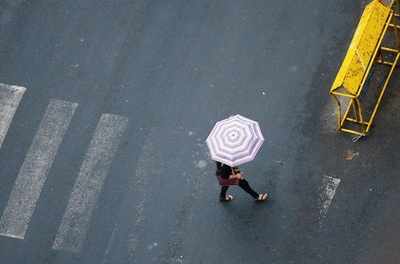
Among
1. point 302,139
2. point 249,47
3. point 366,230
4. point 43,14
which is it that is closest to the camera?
point 366,230

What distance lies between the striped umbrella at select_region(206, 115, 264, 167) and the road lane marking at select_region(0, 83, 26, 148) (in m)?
4.20

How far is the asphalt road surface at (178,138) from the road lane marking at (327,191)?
17 millimetres

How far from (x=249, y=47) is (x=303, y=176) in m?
2.71

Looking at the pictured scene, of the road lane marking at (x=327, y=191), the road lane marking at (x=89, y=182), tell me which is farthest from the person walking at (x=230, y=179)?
the road lane marking at (x=89, y=182)

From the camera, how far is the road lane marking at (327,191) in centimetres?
1336

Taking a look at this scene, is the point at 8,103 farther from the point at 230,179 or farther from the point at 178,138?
the point at 230,179

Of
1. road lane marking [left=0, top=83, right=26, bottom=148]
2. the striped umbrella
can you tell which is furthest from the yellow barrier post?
road lane marking [left=0, top=83, right=26, bottom=148]

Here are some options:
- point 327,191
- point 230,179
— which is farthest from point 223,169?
point 327,191

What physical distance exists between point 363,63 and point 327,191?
2.04 metres

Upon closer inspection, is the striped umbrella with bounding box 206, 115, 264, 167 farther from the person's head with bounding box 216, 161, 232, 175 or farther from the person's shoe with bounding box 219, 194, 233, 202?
the person's shoe with bounding box 219, 194, 233, 202

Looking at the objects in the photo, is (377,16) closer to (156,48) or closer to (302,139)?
(302,139)

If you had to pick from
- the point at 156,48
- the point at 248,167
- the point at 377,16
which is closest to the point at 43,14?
the point at 156,48

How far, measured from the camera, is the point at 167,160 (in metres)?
14.1

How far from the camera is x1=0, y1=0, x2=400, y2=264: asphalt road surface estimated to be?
13352 millimetres
